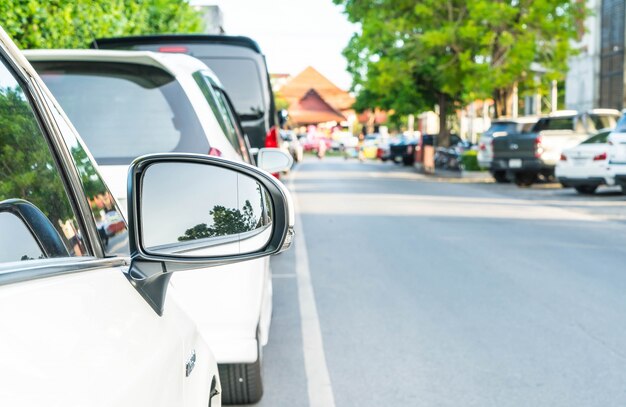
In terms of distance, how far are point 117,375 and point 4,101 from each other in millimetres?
662

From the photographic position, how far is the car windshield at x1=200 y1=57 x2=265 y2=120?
1188cm

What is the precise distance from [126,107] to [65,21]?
8068 mm

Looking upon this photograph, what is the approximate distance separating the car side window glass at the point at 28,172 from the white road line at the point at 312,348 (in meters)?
3.19

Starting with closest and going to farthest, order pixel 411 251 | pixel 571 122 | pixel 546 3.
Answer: pixel 411 251
pixel 571 122
pixel 546 3

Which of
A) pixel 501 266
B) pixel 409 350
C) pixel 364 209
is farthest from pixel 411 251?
pixel 364 209

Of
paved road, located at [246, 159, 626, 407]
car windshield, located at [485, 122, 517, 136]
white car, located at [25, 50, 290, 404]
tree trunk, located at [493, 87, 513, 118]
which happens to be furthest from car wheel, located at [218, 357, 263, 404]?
tree trunk, located at [493, 87, 513, 118]

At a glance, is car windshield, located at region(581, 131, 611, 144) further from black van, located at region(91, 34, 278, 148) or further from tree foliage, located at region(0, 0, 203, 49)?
black van, located at region(91, 34, 278, 148)

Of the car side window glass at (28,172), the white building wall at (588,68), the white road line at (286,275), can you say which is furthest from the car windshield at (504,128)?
the car side window glass at (28,172)

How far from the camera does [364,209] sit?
18.1 meters

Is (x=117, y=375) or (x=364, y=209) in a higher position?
(x=117, y=375)

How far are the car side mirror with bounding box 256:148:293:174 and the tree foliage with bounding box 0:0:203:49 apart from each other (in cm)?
319

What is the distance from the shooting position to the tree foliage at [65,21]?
36.6 feet

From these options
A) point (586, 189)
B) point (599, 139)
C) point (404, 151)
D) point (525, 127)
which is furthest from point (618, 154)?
point (404, 151)

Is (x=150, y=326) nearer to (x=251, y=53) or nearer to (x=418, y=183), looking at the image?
(x=251, y=53)
